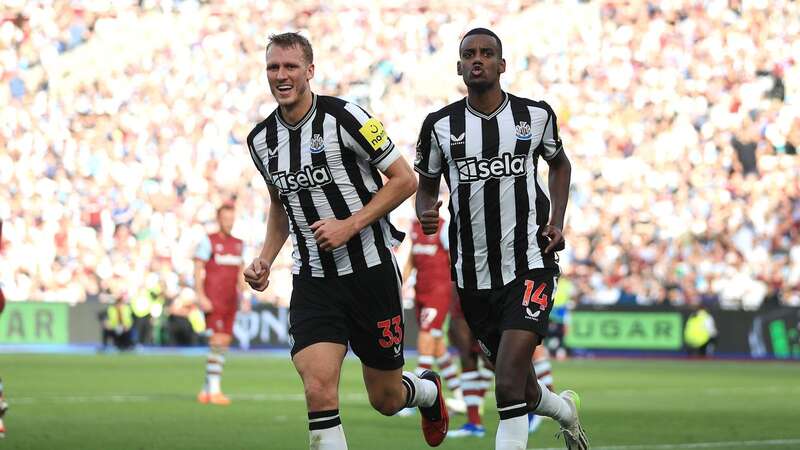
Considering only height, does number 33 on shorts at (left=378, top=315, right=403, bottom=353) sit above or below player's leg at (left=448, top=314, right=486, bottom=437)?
above

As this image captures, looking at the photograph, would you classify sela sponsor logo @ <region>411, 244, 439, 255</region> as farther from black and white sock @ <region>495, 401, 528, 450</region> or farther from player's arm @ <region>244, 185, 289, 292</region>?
black and white sock @ <region>495, 401, 528, 450</region>

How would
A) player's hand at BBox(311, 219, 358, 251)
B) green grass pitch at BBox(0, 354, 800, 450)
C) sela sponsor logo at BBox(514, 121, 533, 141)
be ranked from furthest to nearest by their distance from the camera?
green grass pitch at BBox(0, 354, 800, 450)
sela sponsor logo at BBox(514, 121, 533, 141)
player's hand at BBox(311, 219, 358, 251)

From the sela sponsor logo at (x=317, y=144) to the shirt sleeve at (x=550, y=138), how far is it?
144 cm

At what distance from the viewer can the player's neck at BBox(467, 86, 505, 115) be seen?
7.79 metres

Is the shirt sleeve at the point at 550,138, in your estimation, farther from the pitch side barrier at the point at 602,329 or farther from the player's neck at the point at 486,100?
the pitch side barrier at the point at 602,329

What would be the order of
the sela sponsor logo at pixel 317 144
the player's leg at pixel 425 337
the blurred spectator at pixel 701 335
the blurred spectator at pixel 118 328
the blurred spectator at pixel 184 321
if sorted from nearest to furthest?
the sela sponsor logo at pixel 317 144 < the player's leg at pixel 425 337 < the blurred spectator at pixel 701 335 < the blurred spectator at pixel 118 328 < the blurred spectator at pixel 184 321

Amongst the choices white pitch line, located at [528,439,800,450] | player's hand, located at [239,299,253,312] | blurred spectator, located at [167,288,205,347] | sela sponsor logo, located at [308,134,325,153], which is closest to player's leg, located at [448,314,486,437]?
white pitch line, located at [528,439,800,450]

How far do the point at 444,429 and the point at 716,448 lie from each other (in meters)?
3.04

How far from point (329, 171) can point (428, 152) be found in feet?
3.29

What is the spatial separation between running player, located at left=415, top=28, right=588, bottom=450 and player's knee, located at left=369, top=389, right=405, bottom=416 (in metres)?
0.57

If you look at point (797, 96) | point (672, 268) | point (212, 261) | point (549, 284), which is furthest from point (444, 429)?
point (797, 96)

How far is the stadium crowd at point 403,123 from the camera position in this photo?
30344mm

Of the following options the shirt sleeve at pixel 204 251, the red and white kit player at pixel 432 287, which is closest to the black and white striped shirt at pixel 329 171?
the red and white kit player at pixel 432 287

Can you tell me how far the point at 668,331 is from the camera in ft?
96.2
